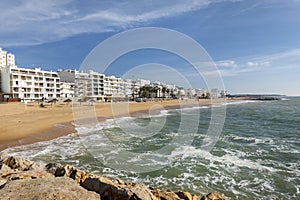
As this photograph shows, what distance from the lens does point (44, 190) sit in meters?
3.19

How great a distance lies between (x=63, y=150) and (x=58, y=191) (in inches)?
330

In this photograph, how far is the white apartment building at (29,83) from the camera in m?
49.7

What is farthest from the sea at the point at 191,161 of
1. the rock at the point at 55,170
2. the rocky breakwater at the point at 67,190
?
the rocky breakwater at the point at 67,190

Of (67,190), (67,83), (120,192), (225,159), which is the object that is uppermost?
(67,83)

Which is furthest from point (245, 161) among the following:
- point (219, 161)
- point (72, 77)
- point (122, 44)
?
point (72, 77)

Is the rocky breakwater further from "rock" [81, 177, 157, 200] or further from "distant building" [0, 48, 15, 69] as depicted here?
"distant building" [0, 48, 15, 69]

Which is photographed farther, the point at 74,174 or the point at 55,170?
the point at 55,170

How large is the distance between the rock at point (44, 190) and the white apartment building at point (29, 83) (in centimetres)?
5389

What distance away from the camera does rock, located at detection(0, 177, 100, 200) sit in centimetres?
305

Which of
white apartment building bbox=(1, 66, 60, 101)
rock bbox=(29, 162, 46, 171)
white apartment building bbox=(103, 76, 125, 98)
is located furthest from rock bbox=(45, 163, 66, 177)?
white apartment building bbox=(103, 76, 125, 98)

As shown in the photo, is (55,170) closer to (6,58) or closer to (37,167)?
(37,167)

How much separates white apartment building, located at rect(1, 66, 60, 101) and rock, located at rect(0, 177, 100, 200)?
5389 centimetres

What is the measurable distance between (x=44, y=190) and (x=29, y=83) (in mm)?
58213

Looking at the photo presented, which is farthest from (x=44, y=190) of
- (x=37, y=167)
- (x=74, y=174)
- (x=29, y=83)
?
(x=29, y=83)
